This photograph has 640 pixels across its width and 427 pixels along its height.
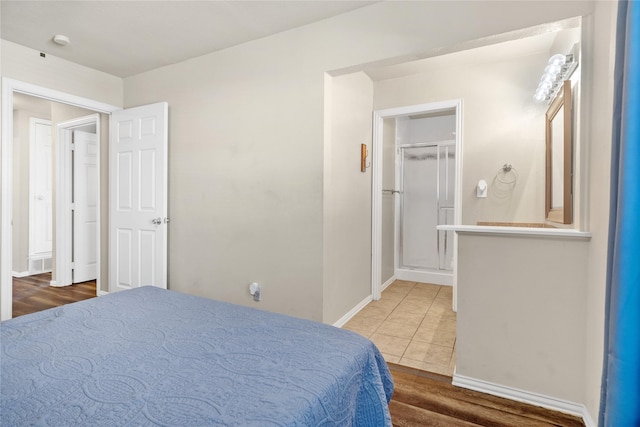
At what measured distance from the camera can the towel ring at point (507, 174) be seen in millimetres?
3221

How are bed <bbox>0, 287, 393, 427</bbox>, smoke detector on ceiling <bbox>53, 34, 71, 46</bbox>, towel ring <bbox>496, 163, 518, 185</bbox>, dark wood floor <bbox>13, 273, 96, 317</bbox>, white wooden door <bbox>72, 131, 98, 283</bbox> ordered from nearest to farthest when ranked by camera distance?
bed <bbox>0, 287, 393, 427</bbox>, smoke detector on ceiling <bbox>53, 34, 71, 46</bbox>, towel ring <bbox>496, 163, 518, 185</bbox>, dark wood floor <bbox>13, 273, 96, 317</bbox>, white wooden door <bbox>72, 131, 98, 283</bbox>

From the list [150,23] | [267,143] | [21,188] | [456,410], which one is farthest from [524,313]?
[21,188]

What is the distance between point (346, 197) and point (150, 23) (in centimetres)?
215

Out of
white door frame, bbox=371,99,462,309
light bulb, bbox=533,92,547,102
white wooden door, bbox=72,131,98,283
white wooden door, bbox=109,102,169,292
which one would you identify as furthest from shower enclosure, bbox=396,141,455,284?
white wooden door, bbox=72,131,98,283

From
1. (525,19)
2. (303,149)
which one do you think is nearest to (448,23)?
(525,19)

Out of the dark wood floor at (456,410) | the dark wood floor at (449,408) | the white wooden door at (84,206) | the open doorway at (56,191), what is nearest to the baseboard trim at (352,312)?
the dark wood floor at (449,408)

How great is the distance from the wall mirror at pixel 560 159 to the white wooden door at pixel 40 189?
650 cm

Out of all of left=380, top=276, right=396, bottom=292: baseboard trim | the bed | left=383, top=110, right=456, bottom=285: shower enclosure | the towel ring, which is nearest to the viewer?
the bed

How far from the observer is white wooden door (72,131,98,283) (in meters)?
4.34

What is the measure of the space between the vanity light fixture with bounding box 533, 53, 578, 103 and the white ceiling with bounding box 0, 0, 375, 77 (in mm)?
1417

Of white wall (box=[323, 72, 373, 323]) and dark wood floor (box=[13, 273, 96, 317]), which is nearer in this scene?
white wall (box=[323, 72, 373, 323])

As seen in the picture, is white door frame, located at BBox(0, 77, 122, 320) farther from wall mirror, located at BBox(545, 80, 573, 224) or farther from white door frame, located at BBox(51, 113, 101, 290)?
wall mirror, located at BBox(545, 80, 573, 224)

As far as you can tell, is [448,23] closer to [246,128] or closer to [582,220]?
[582,220]

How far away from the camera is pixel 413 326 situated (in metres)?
2.95
